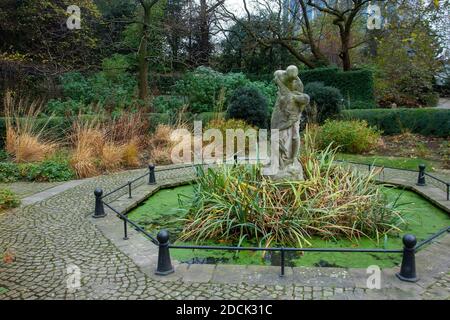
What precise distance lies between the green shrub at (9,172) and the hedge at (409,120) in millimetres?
10187

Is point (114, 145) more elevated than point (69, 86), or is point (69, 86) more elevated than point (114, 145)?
point (69, 86)

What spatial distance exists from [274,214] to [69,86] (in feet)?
42.7

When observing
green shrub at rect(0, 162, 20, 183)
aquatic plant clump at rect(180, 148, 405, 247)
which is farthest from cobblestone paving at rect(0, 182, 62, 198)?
aquatic plant clump at rect(180, 148, 405, 247)

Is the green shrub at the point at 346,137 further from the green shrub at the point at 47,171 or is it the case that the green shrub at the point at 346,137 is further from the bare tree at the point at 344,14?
the bare tree at the point at 344,14

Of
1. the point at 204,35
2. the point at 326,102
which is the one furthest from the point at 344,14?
the point at 326,102

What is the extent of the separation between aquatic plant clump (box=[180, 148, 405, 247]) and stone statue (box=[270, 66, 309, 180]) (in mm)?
282

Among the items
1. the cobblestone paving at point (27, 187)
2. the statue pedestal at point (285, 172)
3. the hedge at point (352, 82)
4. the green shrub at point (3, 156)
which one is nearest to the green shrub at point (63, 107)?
the green shrub at point (3, 156)

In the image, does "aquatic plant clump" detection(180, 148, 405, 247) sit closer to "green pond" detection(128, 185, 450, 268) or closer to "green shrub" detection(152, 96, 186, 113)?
"green pond" detection(128, 185, 450, 268)

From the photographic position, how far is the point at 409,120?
1290cm

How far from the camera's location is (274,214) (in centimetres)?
472

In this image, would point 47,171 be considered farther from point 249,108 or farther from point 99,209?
point 249,108

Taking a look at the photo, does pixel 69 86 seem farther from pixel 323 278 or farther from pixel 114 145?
pixel 323 278

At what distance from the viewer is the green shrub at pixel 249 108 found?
39.3 ft

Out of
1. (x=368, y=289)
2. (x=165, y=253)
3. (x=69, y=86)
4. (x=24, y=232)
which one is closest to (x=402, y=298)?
(x=368, y=289)
